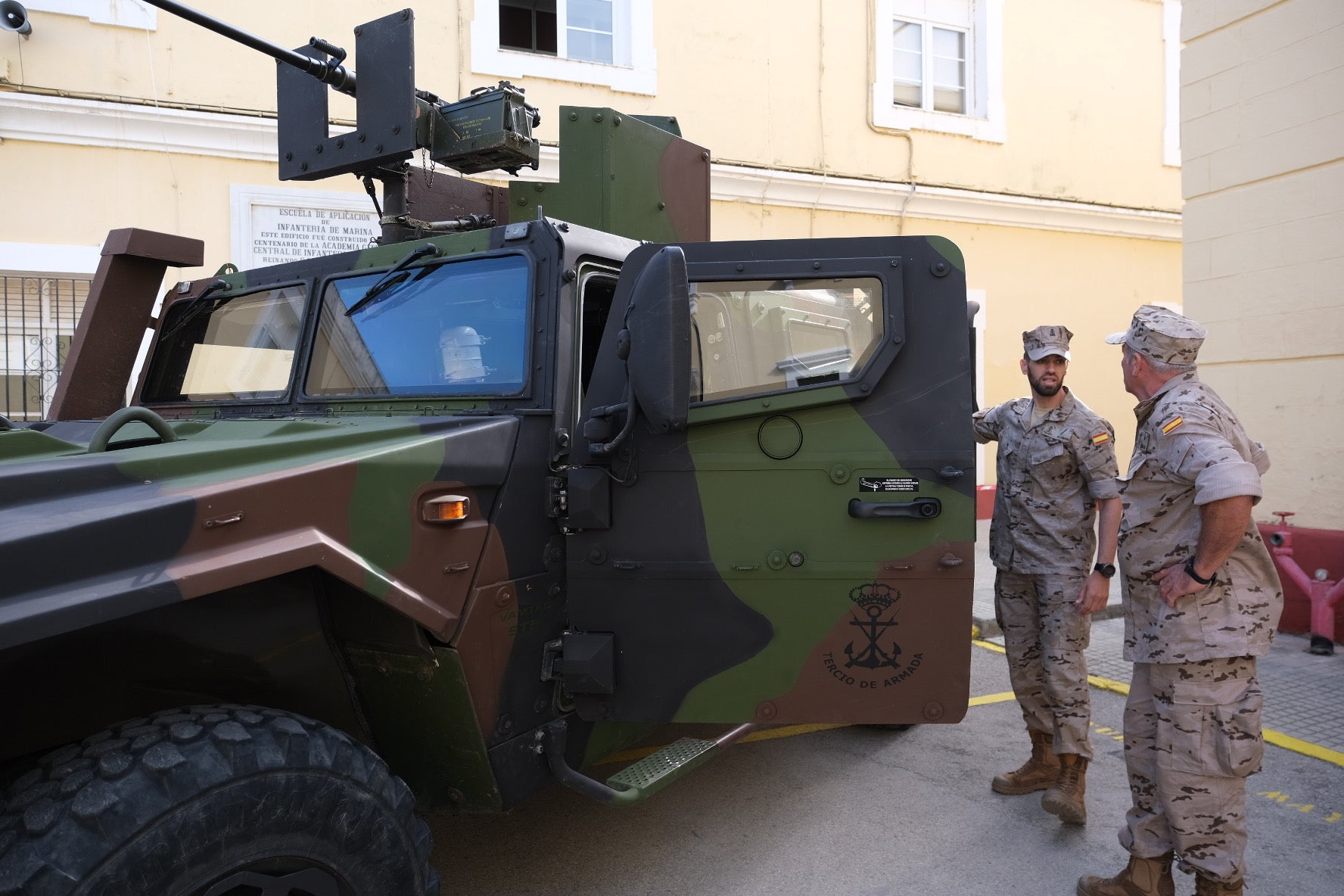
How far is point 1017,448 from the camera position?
11.8 feet

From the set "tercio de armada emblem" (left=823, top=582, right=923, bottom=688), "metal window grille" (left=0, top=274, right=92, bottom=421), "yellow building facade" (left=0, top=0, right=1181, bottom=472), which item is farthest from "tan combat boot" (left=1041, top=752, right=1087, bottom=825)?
"metal window grille" (left=0, top=274, right=92, bottom=421)

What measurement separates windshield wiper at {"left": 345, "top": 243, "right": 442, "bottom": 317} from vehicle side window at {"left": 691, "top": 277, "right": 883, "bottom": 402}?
820 millimetres

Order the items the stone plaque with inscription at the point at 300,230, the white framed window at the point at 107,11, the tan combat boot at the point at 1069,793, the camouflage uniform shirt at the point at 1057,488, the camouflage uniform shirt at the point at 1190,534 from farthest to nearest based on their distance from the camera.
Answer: the stone plaque with inscription at the point at 300,230 < the white framed window at the point at 107,11 < the camouflage uniform shirt at the point at 1057,488 < the tan combat boot at the point at 1069,793 < the camouflage uniform shirt at the point at 1190,534

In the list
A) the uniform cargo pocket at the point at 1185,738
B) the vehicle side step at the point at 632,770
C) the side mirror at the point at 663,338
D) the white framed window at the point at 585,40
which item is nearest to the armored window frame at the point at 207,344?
the side mirror at the point at 663,338

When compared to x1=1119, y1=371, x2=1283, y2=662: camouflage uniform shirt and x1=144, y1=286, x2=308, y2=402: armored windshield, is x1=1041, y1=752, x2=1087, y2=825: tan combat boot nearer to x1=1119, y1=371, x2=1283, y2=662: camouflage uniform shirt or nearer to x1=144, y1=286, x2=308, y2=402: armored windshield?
x1=1119, y1=371, x2=1283, y2=662: camouflage uniform shirt

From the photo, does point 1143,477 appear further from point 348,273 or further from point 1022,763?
point 348,273

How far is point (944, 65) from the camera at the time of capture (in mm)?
9961

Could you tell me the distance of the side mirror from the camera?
232cm

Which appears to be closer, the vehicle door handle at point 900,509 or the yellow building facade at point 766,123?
the vehicle door handle at point 900,509

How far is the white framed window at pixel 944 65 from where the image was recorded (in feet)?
31.1

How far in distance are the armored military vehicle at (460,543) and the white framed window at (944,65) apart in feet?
23.7

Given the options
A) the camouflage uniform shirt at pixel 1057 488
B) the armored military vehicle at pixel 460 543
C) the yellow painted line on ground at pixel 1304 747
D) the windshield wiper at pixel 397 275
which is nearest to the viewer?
the armored military vehicle at pixel 460 543

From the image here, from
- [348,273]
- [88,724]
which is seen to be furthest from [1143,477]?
[88,724]

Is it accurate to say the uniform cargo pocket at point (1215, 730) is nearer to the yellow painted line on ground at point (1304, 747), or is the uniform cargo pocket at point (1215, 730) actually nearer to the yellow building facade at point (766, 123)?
the yellow painted line on ground at point (1304, 747)
